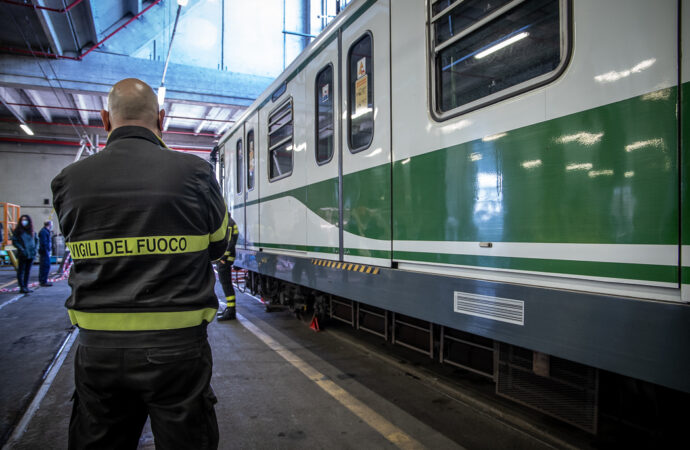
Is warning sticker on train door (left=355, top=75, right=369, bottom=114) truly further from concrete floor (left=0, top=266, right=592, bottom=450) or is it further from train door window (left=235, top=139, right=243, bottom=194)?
train door window (left=235, top=139, right=243, bottom=194)

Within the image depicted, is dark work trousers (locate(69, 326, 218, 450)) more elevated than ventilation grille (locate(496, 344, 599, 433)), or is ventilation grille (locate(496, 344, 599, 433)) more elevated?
dark work trousers (locate(69, 326, 218, 450))

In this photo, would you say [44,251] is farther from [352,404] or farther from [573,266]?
[573,266]

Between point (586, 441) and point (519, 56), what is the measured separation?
2.48m

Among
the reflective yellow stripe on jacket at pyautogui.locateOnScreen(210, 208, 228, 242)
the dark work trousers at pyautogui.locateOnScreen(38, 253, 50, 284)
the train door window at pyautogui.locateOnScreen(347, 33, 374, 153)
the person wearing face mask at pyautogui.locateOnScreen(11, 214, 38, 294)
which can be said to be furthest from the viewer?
the dark work trousers at pyautogui.locateOnScreen(38, 253, 50, 284)

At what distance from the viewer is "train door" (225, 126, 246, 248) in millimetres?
7320

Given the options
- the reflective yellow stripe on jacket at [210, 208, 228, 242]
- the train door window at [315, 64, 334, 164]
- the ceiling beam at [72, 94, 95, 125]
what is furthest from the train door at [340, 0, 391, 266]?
the ceiling beam at [72, 94, 95, 125]

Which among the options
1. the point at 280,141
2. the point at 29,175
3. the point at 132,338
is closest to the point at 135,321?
the point at 132,338

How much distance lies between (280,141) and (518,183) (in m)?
3.92

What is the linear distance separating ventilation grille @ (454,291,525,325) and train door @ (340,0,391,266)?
2.75ft

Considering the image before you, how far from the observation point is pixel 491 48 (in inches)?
94.7

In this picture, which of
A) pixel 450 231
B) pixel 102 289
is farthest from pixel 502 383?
pixel 102 289

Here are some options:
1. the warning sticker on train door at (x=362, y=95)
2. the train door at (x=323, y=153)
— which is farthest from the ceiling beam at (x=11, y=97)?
the warning sticker on train door at (x=362, y=95)

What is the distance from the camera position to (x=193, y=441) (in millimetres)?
1526

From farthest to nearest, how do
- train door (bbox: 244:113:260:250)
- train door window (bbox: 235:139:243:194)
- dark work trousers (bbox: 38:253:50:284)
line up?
dark work trousers (bbox: 38:253:50:284), train door window (bbox: 235:139:243:194), train door (bbox: 244:113:260:250)
